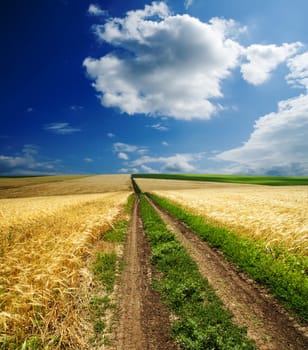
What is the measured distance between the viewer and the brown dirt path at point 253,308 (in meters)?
4.66

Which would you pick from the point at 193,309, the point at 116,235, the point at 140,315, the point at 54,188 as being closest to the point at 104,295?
the point at 140,315

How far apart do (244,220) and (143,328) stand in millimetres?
9935

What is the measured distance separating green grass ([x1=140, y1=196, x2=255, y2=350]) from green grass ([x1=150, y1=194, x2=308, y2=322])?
1685mm

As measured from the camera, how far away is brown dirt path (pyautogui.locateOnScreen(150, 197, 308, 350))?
15.3 feet

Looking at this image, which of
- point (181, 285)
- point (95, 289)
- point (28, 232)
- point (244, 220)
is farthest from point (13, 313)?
point (244, 220)

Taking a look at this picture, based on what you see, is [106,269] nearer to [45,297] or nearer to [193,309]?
[45,297]

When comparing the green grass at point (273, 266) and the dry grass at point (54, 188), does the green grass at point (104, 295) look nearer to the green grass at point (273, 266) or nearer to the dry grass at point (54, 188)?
the green grass at point (273, 266)

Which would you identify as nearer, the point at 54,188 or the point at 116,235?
the point at 116,235

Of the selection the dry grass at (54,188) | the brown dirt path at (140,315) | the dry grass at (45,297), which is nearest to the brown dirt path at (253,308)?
the brown dirt path at (140,315)

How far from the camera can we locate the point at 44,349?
13.6 ft

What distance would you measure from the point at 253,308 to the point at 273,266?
2619 mm

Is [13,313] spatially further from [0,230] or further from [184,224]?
[184,224]

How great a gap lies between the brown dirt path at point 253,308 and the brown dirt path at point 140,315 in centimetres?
164

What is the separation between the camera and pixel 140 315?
5547 millimetres
